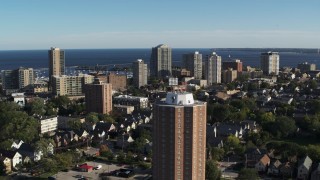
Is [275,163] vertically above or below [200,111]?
below

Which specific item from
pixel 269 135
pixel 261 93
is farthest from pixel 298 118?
pixel 261 93

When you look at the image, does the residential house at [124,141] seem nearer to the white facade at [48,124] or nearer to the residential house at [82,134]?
the residential house at [82,134]

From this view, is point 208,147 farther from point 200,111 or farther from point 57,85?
point 57,85

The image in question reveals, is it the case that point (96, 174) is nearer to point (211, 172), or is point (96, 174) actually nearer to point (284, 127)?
point (211, 172)

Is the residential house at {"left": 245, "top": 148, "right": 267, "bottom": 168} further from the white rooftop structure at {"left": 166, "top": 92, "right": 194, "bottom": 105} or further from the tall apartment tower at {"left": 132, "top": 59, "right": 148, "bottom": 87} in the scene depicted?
the tall apartment tower at {"left": 132, "top": 59, "right": 148, "bottom": 87}

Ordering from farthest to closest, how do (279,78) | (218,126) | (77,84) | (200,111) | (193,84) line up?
(279,78), (193,84), (77,84), (218,126), (200,111)

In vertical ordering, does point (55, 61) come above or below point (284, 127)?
above

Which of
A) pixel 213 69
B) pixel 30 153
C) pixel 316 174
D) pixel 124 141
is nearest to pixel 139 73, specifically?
pixel 213 69
